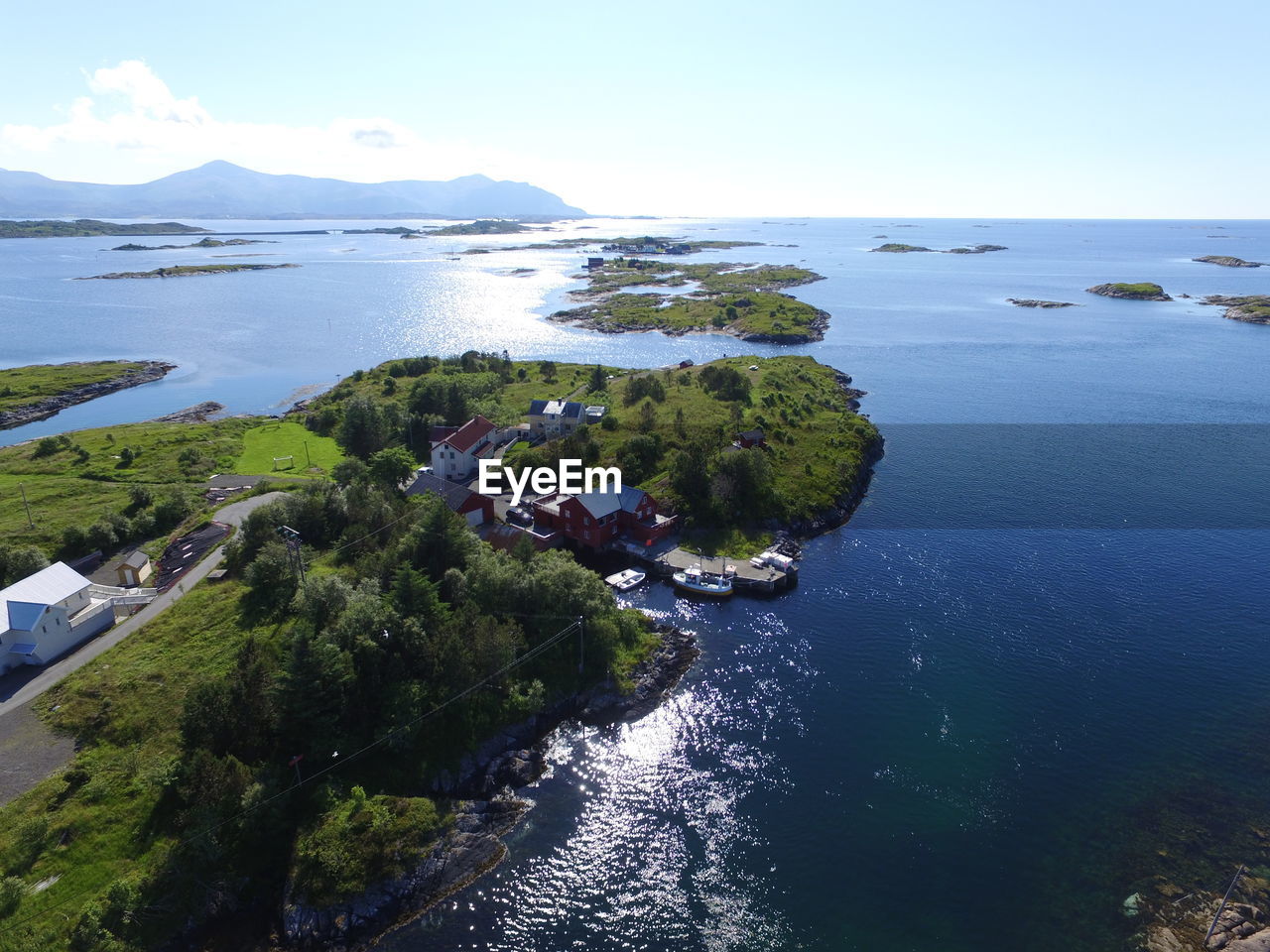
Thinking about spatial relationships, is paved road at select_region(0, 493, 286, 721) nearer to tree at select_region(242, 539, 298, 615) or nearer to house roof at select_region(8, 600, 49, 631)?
house roof at select_region(8, 600, 49, 631)

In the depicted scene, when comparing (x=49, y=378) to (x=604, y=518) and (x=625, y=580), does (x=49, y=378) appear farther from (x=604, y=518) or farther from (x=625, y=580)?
(x=625, y=580)

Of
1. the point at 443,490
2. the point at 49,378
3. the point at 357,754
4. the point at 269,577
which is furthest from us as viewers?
the point at 49,378

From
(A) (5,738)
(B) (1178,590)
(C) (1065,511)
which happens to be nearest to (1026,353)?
(C) (1065,511)

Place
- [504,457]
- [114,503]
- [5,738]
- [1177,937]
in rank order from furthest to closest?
[504,457]
[114,503]
[5,738]
[1177,937]

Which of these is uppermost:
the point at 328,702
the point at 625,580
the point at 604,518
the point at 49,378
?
the point at 49,378

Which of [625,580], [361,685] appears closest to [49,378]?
[625,580]

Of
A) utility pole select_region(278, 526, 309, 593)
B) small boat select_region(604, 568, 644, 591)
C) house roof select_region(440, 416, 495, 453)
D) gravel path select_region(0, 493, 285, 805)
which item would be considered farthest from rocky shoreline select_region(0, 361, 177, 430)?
small boat select_region(604, 568, 644, 591)

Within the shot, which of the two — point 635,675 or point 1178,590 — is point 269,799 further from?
point 1178,590
